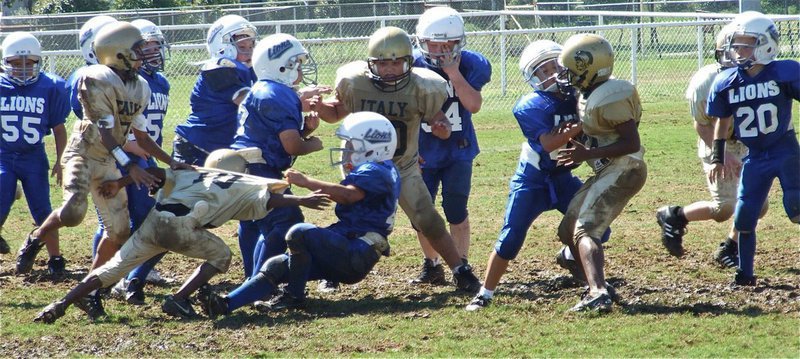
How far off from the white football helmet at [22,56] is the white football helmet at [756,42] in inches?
210

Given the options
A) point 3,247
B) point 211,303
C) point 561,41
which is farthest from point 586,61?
point 561,41

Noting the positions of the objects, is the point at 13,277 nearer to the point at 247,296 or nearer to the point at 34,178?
the point at 34,178

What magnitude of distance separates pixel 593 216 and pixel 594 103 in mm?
700

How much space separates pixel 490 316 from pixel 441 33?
2293 millimetres

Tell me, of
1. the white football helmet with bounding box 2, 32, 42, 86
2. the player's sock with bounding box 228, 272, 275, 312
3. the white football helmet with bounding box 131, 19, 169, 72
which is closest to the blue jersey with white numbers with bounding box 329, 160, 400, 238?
the player's sock with bounding box 228, 272, 275, 312

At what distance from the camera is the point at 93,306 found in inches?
273

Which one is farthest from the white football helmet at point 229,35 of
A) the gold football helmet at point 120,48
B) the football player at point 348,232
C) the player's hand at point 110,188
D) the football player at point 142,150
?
the football player at point 348,232

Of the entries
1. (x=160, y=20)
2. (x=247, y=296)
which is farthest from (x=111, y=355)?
(x=160, y=20)

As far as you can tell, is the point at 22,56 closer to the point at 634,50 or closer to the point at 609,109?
the point at 609,109

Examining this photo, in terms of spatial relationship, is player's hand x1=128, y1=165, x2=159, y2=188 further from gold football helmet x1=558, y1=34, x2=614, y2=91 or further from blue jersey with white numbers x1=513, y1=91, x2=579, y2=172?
gold football helmet x1=558, y1=34, x2=614, y2=91

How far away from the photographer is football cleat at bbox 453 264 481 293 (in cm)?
744

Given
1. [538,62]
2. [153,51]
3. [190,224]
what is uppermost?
[153,51]

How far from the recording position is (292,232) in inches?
266

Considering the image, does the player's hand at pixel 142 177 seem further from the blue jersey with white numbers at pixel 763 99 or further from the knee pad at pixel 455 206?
the blue jersey with white numbers at pixel 763 99
